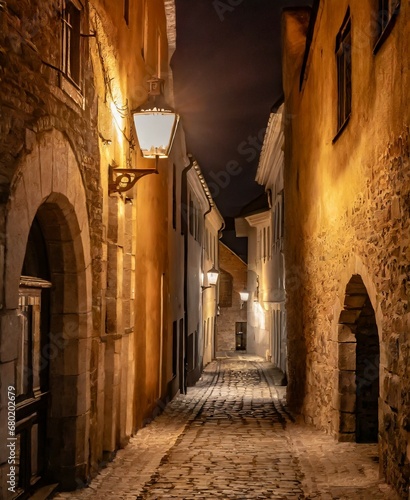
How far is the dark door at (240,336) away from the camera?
40656 mm

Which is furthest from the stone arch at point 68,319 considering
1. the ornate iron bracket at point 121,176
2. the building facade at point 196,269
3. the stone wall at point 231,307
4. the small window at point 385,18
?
the stone wall at point 231,307

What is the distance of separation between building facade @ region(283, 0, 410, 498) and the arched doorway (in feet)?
0.04

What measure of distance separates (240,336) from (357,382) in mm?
31493

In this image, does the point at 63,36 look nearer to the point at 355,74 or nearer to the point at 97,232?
the point at 97,232

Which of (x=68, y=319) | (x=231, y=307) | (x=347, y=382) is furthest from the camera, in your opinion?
(x=231, y=307)

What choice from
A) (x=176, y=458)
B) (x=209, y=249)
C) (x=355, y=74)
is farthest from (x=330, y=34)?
(x=209, y=249)

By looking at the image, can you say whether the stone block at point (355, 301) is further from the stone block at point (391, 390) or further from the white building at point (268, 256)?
the white building at point (268, 256)

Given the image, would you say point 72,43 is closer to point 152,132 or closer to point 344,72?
point 152,132

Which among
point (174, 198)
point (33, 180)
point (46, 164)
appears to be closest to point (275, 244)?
point (174, 198)

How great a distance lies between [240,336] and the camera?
40781 mm

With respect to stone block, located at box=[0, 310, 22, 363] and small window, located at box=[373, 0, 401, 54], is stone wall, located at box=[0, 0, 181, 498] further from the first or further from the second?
small window, located at box=[373, 0, 401, 54]

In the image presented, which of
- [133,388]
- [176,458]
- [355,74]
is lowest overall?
[176,458]

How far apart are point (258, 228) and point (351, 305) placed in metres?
23.5

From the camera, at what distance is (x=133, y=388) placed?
9992 millimetres
